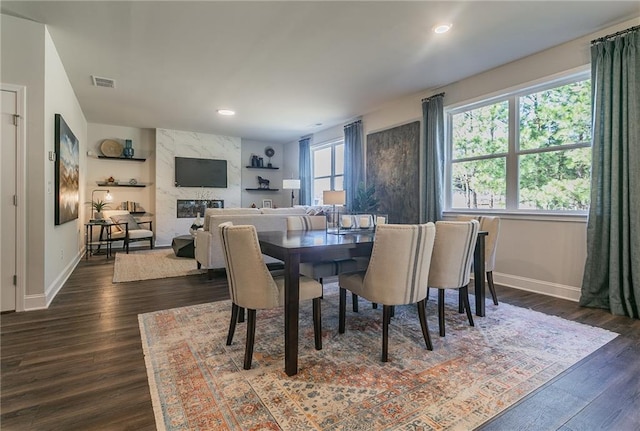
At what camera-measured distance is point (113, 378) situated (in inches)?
71.3

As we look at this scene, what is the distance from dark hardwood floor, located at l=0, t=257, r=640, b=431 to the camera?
1476 millimetres

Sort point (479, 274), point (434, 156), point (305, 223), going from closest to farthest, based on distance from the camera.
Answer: point (479, 274)
point (305, 223)
point (434, 156)

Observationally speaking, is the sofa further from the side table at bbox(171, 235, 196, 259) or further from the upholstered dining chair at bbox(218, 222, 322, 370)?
the upholstered dining chair at bbox(218, 222, 322, 370)

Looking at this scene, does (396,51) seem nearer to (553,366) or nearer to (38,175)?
(553,366)

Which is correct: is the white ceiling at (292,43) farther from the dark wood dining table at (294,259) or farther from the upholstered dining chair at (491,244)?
the dark wood dining table at (294,259)

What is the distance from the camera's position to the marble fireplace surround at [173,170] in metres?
7.39

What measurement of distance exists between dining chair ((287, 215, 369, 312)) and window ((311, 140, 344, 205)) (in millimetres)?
3610

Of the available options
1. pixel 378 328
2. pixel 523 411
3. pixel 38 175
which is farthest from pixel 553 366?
pixel 38 175

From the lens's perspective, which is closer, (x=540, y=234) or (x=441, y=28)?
(x=441, y=28)

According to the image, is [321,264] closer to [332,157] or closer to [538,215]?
[538,215]

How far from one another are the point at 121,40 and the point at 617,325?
17.5 ft

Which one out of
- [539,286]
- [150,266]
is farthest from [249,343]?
[150,266]

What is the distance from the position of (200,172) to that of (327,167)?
10.5 feet

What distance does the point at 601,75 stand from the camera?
3.04 m
